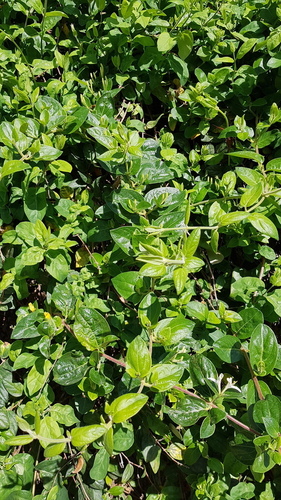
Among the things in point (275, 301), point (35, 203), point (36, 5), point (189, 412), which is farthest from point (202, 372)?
point (36, 5)

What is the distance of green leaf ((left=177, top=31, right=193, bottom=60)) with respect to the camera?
1505 mm

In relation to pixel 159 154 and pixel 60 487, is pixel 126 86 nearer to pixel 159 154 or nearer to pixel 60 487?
pixel 159 154

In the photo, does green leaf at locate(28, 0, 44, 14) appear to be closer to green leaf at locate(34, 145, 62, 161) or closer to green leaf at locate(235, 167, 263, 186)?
green leaf at locate(34, 145, 62, 161)

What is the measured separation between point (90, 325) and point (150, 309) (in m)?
0.16

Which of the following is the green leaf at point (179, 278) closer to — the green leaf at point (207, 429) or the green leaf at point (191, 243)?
the green leaf at point (191, 243)

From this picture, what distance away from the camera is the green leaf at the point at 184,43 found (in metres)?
1.50

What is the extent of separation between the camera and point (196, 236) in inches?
44.9

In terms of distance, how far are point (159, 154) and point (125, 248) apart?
437 millimetres

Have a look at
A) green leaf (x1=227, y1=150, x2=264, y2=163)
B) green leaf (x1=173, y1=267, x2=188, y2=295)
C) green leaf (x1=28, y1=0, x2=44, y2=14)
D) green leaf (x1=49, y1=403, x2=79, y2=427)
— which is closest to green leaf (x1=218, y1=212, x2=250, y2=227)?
green leaf (x1=173, y1=267, x2=188, y2=295)

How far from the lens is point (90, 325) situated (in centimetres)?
116

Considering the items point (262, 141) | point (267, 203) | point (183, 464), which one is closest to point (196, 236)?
point (267, 203)

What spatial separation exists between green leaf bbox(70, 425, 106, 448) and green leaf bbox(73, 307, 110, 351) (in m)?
0.24

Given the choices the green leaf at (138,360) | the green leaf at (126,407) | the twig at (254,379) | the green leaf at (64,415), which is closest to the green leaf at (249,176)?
the twig at (254,379)

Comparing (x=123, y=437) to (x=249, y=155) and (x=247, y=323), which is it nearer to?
(x=247, y=323)
